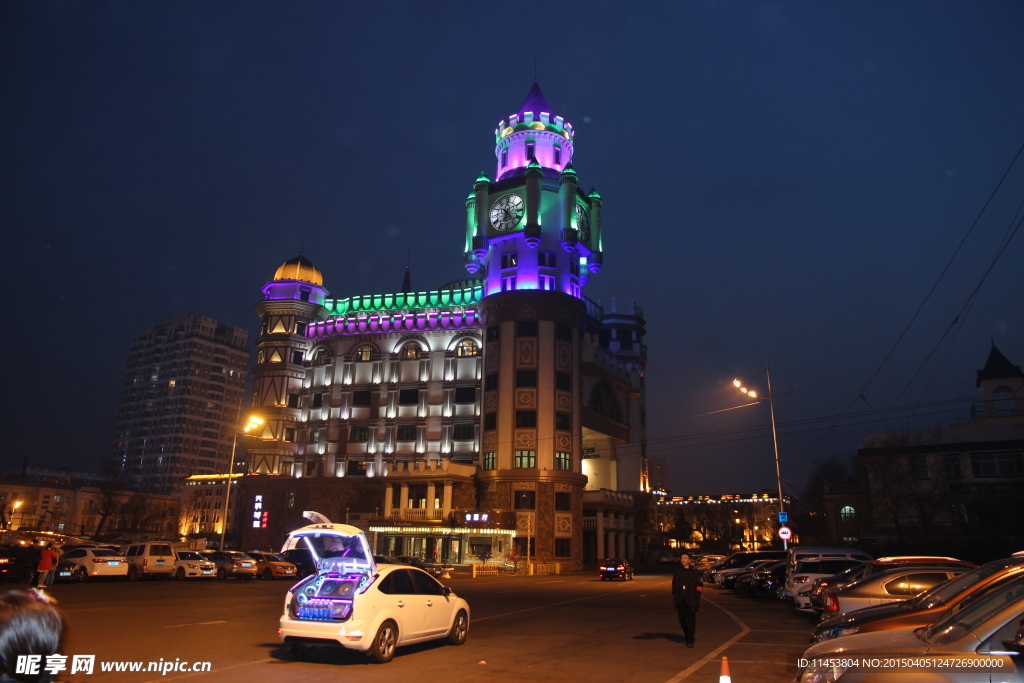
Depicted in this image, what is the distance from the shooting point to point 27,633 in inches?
128

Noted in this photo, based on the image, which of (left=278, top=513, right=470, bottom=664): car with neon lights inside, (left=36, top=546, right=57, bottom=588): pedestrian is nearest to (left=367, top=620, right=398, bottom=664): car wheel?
(left=278, top=513, right=470, bottom=664): car with neon lights inside

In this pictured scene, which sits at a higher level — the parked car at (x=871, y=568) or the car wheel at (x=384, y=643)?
the parked car at (x=871, y=568)

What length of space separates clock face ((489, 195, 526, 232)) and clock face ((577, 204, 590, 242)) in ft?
19.2

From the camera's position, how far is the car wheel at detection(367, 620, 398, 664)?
11.1 metres

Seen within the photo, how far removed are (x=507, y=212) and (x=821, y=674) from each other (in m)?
61.7

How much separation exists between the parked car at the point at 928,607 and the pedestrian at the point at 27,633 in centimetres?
899

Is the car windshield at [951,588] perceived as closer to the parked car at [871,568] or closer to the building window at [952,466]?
the parked car at [871,568]

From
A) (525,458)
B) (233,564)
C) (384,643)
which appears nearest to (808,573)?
(384,643)

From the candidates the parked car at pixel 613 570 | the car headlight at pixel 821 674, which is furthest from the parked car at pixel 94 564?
the car headlight at pixel 821 674

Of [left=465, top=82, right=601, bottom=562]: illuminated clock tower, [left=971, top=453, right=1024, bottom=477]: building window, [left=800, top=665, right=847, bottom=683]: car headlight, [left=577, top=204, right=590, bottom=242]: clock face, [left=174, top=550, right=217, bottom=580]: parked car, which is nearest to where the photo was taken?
[left=800, top=665, right=847, bottom=683]: car headlight

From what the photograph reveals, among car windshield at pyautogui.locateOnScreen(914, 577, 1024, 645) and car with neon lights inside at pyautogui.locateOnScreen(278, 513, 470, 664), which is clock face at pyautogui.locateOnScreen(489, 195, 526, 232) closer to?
car with neon lights inside at pyautogui.locateOnScreen(278, 513, 470, 664)

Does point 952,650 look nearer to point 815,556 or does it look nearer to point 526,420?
point 815,556

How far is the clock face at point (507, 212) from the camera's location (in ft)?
214

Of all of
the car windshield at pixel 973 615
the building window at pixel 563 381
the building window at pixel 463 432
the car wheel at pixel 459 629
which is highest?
the building window at pixel 563 381
